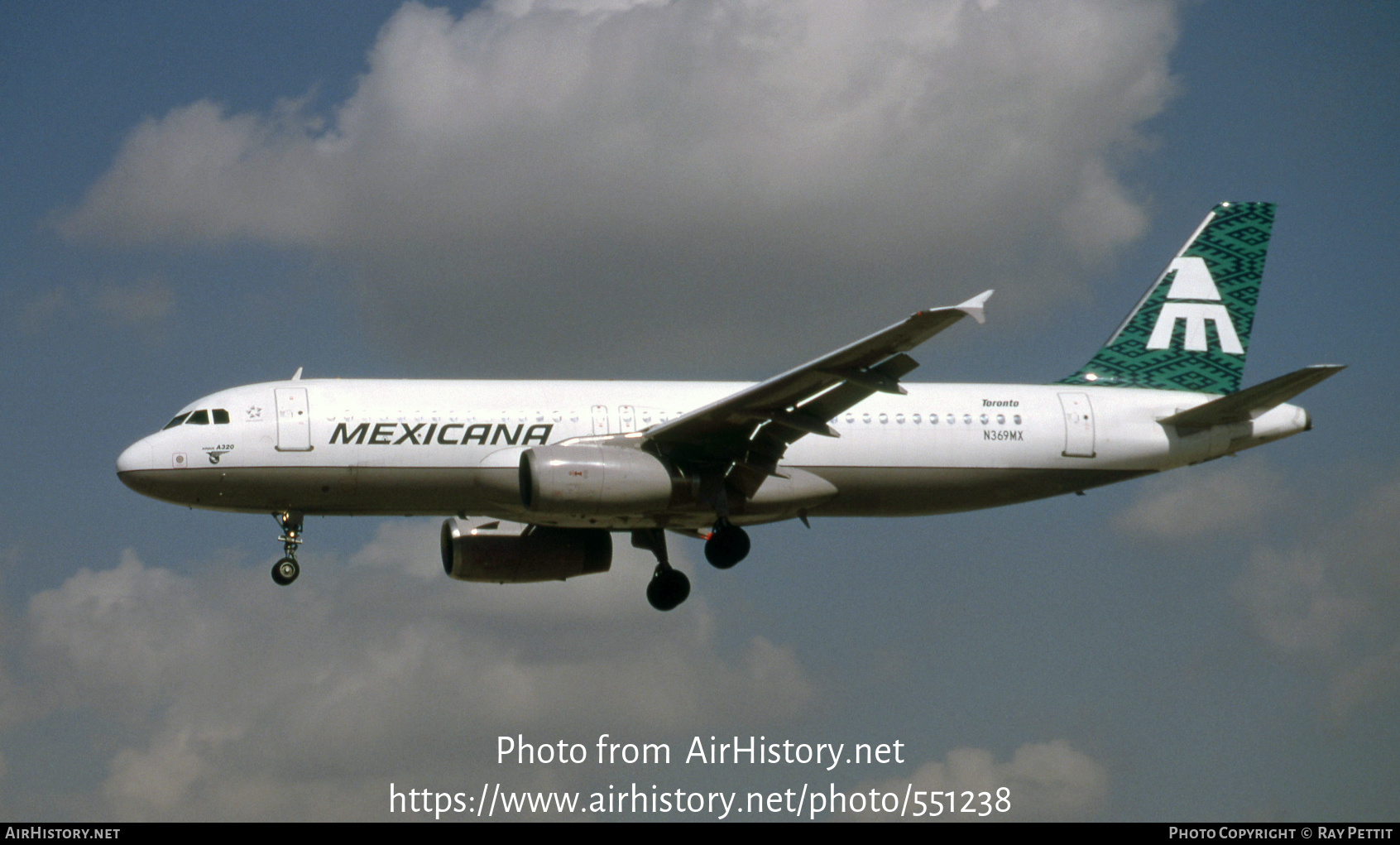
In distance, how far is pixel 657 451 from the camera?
97.6 ft

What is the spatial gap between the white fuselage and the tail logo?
2.65 m

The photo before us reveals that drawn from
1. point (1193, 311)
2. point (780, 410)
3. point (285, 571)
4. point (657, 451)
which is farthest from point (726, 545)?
point (1193, 311)

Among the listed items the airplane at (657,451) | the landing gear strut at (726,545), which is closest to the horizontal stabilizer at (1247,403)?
the airplane at (657,451)

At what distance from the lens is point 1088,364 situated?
35531 mm

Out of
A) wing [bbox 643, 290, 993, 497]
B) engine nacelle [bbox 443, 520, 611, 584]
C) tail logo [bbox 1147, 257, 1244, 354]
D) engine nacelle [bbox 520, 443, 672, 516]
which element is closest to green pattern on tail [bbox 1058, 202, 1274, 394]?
tail logo [bbox 1147, 257, 1244, 354]

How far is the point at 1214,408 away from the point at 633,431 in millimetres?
11983

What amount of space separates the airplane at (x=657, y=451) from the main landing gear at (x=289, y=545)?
4 centimetres

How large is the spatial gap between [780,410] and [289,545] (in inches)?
395

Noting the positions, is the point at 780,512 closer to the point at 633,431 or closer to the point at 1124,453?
the point at 633,431

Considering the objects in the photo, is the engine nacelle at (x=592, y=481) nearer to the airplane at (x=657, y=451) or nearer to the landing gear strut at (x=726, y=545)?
the airplane at (x=657, y=451)

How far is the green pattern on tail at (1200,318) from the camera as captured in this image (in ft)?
116

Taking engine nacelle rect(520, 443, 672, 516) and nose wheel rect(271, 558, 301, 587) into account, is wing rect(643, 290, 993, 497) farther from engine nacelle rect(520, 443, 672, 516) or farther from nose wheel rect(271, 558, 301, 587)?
nose wheel rect(271, 558, 301, 587)

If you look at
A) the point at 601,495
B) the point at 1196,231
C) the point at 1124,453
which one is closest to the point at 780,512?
the point at 601,495

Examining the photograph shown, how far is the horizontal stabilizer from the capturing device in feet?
95.3
